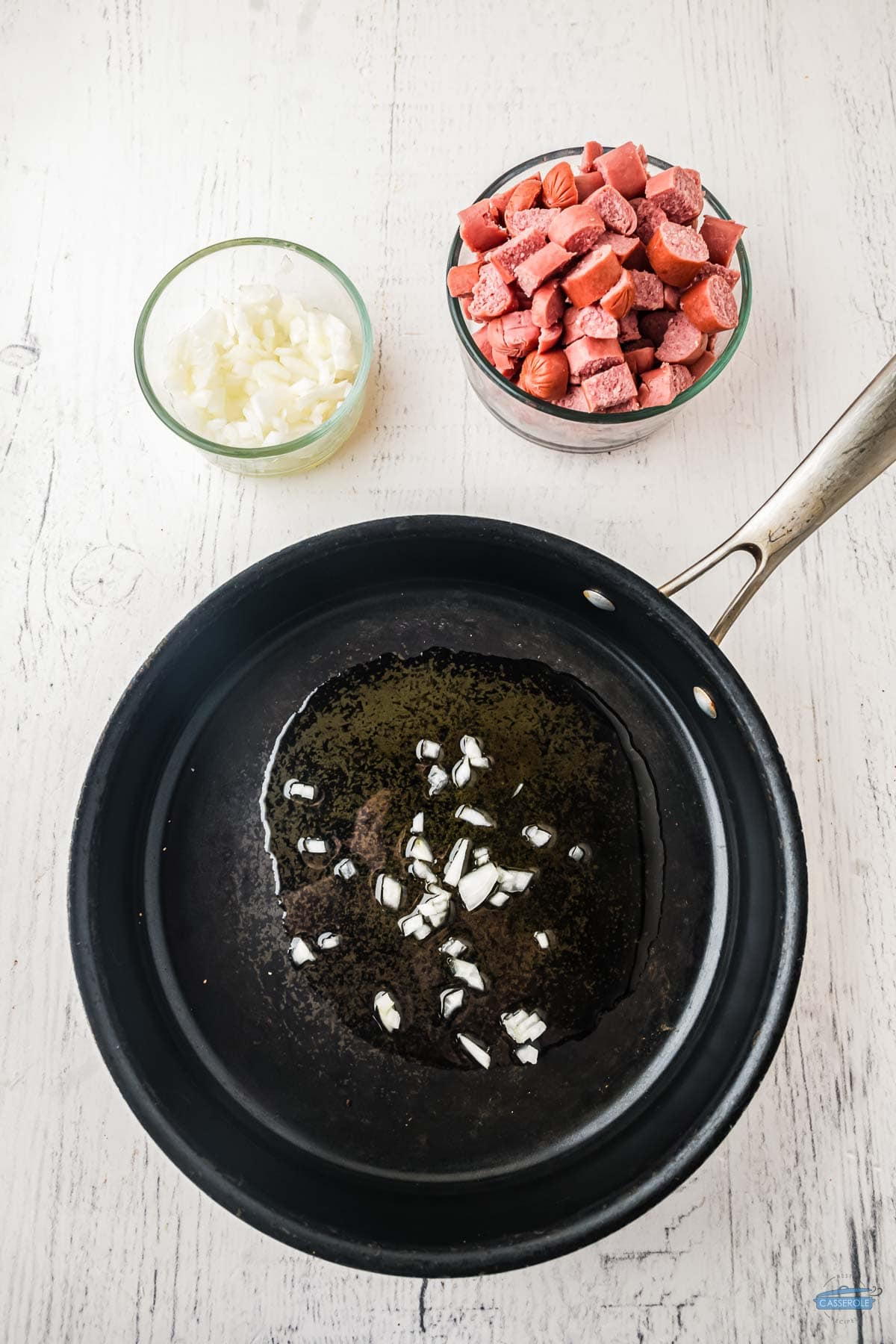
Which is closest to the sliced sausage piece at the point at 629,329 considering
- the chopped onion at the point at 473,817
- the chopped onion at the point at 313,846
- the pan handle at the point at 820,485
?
the pan handle at the point at 820,485

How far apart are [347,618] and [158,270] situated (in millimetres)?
517

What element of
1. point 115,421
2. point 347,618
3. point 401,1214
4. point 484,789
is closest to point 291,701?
point 347,618

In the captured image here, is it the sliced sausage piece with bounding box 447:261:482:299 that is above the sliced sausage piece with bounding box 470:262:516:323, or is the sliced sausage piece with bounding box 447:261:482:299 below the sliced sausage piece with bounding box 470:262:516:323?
above

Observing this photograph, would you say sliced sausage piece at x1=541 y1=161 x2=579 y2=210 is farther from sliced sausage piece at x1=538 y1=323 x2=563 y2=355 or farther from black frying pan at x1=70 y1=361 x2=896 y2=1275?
black frying pan at x1=70 y1=361 x2=896 y2=1275

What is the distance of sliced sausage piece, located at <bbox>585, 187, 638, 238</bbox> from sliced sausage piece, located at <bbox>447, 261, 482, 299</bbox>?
0.13 m

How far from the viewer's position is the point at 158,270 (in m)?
1.17

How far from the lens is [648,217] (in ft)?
3.18

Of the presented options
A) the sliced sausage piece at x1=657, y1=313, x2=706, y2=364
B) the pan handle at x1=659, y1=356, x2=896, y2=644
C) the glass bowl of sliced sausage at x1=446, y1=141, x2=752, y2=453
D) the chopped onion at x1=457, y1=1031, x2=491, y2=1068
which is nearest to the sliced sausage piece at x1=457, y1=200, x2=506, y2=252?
the glass bowl of sliced sausage at x1=446, y1=141, x2=752, y2=453

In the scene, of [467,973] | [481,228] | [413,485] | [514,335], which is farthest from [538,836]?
[481,228]

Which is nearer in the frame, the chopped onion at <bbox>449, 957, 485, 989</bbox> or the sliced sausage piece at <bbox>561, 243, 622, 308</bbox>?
the sliced sausage piece at <bbox>561, 243, 622, 308</bbox>

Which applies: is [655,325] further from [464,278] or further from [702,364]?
[464,278]

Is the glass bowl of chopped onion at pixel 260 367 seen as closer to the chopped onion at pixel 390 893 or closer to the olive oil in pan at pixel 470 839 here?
the olive oil in pan at pixel 470 839

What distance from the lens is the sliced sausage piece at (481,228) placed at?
0.97 meters

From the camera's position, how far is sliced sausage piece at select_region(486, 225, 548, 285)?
3.12ft
